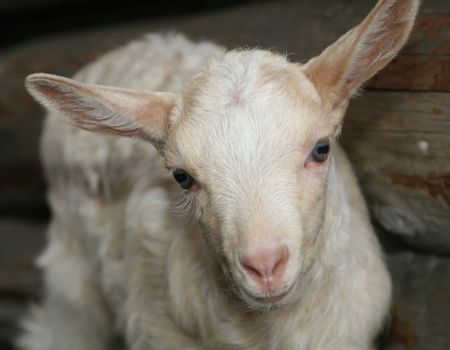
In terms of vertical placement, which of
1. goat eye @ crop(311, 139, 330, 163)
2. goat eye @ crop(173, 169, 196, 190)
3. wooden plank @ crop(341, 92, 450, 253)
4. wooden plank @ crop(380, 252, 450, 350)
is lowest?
wooden plank @ crop(380, 252, 450, 350)

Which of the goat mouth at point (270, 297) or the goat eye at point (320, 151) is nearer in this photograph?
the goat mouth at point (270, 297)

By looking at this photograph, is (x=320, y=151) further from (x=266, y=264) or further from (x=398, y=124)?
(x=398, y=124)

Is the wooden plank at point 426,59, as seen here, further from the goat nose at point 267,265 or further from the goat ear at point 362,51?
the goat nose at point 267,265

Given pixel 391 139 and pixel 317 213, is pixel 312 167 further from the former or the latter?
pixel 391 139

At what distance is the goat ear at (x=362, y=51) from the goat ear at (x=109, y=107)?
0.60 metres

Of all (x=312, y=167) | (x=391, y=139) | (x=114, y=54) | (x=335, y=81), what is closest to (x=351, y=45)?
(x=335, y=81)

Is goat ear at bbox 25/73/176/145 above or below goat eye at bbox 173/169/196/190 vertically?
above

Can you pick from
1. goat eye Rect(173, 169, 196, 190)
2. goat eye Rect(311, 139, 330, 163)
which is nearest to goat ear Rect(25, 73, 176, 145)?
goat eye Rect(173, 169, 196, 190)

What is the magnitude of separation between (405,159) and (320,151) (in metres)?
0.83

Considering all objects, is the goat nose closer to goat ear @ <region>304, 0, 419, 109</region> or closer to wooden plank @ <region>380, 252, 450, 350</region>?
goat ear @ <region>304, 0, 419, 109</region>

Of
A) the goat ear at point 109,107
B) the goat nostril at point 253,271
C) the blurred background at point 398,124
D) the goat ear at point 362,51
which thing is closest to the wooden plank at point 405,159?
the blurred background at point 398,124

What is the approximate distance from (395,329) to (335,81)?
4.35ft

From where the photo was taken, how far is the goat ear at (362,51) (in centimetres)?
267

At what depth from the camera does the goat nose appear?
2475mm
